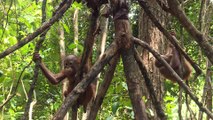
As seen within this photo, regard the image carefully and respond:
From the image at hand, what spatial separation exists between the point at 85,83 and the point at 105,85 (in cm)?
33

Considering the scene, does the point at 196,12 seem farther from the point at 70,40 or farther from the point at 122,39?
the point at 122,39

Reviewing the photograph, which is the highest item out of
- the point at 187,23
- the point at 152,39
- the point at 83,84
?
the point at 152,39

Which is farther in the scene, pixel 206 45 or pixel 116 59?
pixel 116 59

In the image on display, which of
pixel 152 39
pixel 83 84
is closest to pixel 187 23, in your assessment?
pixel 83 84

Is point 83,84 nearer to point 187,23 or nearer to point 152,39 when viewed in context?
point 187,23

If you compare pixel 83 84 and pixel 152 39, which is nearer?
pixel 83 84

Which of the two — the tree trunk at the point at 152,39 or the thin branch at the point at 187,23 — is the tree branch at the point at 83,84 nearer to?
the thin branch at the point at 187,23

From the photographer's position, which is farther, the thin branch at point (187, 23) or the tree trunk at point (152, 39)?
the tree trunk at point (152, 39)

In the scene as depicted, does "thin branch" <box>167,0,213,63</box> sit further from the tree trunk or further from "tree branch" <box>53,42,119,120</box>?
the tree trunk

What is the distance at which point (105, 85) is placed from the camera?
6.45 ft

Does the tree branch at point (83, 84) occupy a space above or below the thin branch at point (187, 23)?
below

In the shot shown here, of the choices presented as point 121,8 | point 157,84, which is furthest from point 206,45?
point 157,84

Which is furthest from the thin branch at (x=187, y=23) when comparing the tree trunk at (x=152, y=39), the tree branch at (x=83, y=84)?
the tree trunk at (x=152, y=39)

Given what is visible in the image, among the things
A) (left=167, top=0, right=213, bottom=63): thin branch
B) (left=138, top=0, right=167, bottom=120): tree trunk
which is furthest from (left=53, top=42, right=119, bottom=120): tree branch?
(left=138, top=0, right=167, bottom=120): tree trunk
